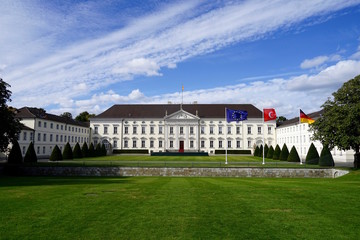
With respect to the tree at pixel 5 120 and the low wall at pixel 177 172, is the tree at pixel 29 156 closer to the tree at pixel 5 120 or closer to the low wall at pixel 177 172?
the low wall at pixel 177 172

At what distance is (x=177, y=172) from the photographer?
2769 cm

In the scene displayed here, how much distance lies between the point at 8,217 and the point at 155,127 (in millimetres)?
60368

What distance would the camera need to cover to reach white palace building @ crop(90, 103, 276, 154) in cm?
6788

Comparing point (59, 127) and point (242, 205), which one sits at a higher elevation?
point (59, 127)

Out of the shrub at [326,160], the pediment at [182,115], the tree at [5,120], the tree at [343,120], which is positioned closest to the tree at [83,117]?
the pediment at [182,115]

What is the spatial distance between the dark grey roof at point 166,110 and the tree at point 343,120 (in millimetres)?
40262

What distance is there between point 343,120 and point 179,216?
2290 centimetres

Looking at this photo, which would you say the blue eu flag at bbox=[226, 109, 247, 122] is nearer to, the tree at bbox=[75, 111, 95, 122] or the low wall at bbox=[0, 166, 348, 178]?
the low wall at bbox=[0, 166, 348, 178]

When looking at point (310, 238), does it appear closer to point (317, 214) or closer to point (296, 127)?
point (317, 214)

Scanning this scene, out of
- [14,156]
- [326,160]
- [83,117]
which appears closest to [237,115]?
[326,160]

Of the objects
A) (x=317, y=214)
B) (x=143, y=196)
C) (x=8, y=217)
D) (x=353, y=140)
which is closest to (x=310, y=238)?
(x=317, y=214)

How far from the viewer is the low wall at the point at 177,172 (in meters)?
27.3

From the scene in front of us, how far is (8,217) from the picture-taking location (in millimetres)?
8773

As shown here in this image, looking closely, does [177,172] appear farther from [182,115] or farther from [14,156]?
[182,115]
